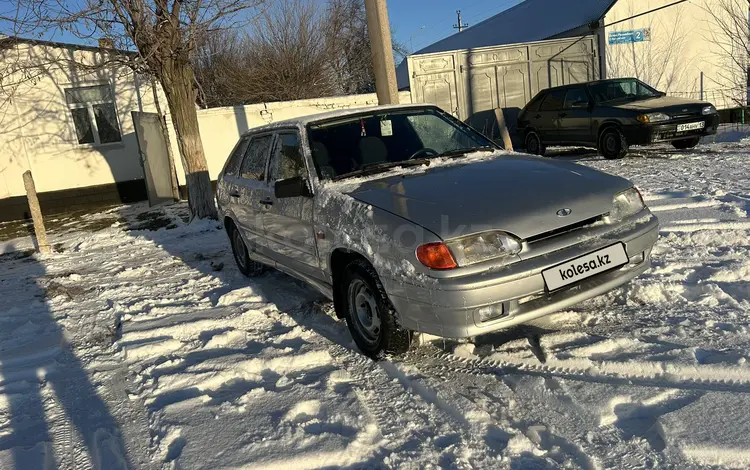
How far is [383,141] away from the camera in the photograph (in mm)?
4230

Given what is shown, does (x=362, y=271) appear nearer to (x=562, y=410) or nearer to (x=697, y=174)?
(x=562, y=410)

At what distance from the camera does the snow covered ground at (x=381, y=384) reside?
2488 mm

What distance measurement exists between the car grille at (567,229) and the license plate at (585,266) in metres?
0.17

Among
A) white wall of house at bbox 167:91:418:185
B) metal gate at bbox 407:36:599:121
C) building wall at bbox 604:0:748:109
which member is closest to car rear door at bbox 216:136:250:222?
white wall of house at bbox 167:91:418:185

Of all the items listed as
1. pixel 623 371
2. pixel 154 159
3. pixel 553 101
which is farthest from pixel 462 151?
pixel 154 159

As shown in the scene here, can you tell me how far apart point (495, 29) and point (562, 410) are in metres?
23.3

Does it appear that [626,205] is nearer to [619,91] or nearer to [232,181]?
[232,181]

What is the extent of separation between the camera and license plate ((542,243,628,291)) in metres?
2.92

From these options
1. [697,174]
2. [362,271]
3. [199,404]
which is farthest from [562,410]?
[697,174]

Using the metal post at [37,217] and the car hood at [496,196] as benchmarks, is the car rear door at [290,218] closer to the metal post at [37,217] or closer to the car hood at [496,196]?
the car hood at [496,196]

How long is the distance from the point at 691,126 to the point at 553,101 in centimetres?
298

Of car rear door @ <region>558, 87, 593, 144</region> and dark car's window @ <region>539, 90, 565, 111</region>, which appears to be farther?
dark car's window @ <region>539, 90, 565, 111</region>

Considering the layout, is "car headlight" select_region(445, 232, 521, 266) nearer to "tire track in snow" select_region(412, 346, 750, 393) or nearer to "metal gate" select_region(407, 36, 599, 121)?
"tire track in snow" select_region(412, 346, 750, 393)

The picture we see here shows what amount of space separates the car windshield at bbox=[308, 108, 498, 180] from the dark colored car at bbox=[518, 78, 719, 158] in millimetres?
6735
